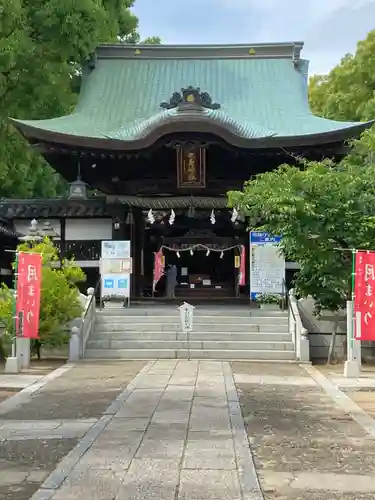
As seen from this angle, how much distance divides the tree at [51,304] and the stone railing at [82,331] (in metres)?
0.37

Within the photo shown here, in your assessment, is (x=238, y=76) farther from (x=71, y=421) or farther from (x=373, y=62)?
(x=71, y=421)

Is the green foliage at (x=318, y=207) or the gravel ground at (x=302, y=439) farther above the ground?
the green foliage at (x=318, y=207)

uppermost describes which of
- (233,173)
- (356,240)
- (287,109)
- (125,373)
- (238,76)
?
(238,76)

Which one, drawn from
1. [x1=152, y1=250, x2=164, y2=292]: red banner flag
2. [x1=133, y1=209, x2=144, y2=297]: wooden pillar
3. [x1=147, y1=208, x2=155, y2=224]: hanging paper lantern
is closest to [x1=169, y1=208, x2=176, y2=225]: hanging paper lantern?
[x1=147, y1=208, x2=155, y2=224]: hanging paper lantern

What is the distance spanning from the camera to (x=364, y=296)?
1219cm

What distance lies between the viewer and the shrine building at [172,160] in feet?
56.9

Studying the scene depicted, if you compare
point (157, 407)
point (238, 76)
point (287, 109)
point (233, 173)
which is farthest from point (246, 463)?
point (238, 76)

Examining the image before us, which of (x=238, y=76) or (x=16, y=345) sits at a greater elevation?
(x=238, y=76)

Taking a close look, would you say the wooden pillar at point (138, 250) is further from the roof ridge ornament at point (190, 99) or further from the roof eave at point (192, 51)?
the roof eave at point (192, 51)

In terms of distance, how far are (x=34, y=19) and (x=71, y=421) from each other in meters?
12.8

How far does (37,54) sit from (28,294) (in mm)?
8312

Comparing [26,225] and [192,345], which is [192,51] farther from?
[192,345]

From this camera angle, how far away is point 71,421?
7574 mm

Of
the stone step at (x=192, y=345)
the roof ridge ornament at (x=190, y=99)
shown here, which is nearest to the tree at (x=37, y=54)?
the roof ridge ornament at (x=190, y=99)
